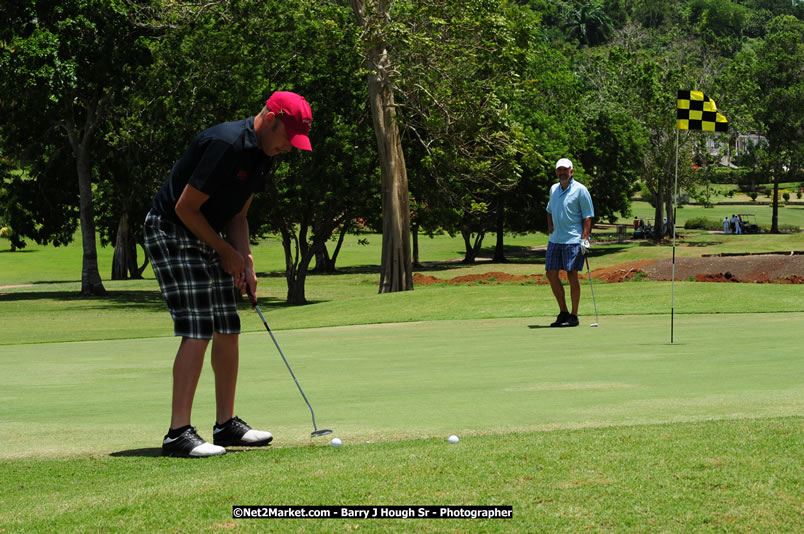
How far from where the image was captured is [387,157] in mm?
29625

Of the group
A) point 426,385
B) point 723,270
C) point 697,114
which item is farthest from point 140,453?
point 723,270

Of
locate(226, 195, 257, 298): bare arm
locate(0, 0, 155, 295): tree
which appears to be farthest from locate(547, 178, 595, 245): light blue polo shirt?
locate(0, 0, 155, 295): tree

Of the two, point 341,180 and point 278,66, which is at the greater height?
point 278,66

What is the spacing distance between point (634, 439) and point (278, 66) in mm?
28787

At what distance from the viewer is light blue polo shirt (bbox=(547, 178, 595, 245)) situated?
15.2 m

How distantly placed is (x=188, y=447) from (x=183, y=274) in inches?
41.8

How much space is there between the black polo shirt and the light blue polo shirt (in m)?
9.72

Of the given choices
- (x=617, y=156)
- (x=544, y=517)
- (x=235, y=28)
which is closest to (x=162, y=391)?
(x=544, y=517)

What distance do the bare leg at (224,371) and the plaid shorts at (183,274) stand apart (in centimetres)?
20

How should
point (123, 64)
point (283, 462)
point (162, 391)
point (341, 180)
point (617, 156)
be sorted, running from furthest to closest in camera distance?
point (617, 156)
point (123, 64)
point (341, 180)
point (162, 391)
point (283, 462)

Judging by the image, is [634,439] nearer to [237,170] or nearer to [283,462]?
[283,462]

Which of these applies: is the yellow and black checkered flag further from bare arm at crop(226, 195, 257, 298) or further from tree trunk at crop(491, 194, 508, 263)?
tree trunk at crop(491, 194, 508, 263)

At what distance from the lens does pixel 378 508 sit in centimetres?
388

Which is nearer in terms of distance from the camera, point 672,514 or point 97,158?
point 672,514
